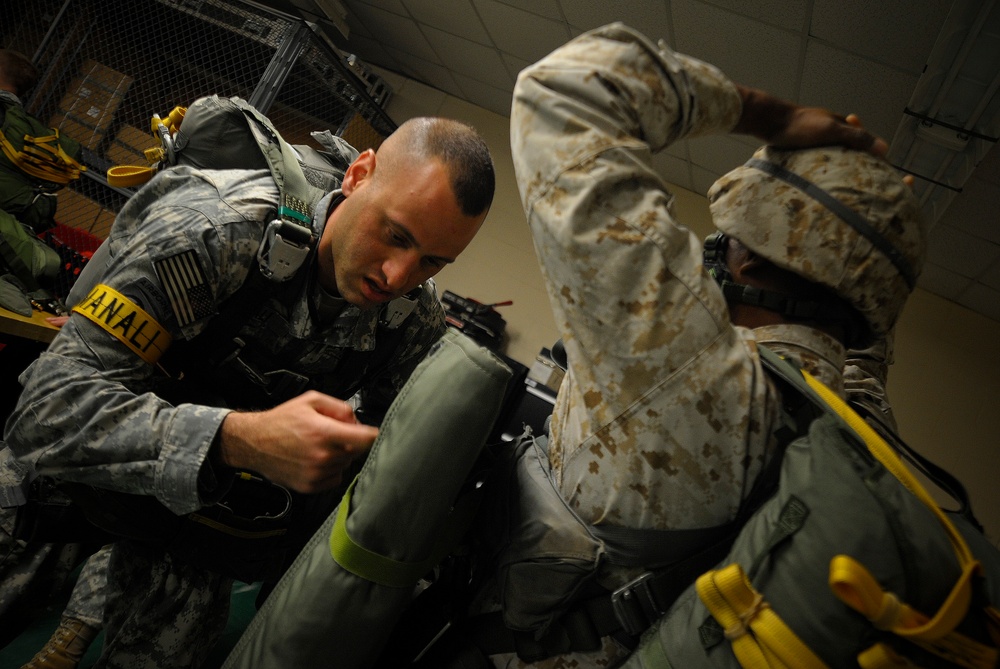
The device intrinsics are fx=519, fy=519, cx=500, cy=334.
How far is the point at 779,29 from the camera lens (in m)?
2.43

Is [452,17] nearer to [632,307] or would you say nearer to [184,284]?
[184,284]

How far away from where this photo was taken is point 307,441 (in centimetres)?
80

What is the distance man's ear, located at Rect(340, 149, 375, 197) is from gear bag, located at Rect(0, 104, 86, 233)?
2.76m

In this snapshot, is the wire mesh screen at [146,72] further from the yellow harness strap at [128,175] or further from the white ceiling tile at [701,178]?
the white ceiling tile at [701,178]

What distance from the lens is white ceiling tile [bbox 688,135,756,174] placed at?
11.1ft

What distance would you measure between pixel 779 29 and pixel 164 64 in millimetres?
4914

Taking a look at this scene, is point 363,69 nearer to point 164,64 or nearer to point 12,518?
point 164,64

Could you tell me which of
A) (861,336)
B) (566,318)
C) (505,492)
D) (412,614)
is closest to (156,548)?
(412,614)

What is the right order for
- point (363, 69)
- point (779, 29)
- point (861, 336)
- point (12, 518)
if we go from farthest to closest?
point (363, 69), point (779, 29), point (12, 518), point (861, 336)

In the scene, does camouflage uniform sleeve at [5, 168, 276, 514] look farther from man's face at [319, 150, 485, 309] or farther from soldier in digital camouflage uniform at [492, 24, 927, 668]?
soldier in digital camouflage uniform at [492, 24, 927, 668]

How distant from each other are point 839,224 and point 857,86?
231cm

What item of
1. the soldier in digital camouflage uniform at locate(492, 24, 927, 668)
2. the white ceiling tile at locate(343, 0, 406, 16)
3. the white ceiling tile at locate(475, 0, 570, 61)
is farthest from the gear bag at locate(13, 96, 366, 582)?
the white ceiling tile at locate(343, 0, 406, 16)

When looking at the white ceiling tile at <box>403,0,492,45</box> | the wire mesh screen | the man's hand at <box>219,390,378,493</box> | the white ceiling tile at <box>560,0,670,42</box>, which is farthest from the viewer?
the white ceiling tile at <box>403,0,492,45</box>

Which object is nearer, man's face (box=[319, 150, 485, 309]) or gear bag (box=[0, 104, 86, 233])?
man's face (box=[319, 150, 485, 309])
